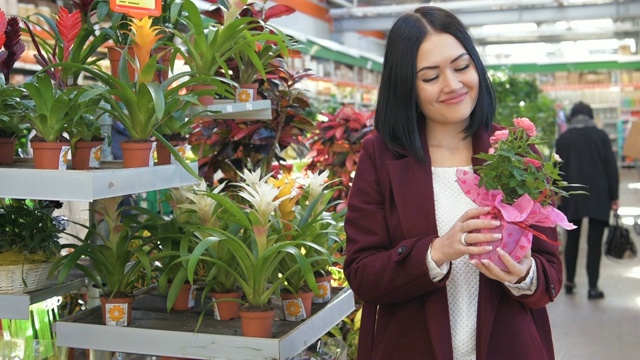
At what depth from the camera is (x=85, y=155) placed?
2.13 meters

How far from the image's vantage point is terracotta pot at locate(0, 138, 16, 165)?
7.57ft

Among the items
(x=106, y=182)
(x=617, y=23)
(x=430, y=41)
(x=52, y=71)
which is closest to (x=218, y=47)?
(x=52, y=71)

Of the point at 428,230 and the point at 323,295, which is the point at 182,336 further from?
the point at 428,230

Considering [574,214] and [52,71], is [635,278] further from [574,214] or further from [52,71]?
[52,71]

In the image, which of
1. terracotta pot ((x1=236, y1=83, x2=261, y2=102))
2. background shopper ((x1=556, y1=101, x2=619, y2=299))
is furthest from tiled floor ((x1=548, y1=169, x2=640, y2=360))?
terracotta pot ((x1=236, y1=83, x2=261, y2=102))

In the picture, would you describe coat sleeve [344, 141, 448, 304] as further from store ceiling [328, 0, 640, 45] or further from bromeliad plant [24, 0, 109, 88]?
store ceiling [328, 0, 640, 45]

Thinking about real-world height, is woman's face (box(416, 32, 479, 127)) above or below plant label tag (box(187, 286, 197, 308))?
above

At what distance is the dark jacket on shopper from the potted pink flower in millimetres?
5356

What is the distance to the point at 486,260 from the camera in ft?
5.10

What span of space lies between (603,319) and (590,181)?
1235 millimetres

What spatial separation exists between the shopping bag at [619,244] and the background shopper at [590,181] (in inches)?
11.0

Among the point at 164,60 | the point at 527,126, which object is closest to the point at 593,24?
the point at 164,60

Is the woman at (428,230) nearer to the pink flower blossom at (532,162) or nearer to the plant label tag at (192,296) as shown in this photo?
the pink flower blossom at (532,162)

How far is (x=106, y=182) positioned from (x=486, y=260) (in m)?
0.94
